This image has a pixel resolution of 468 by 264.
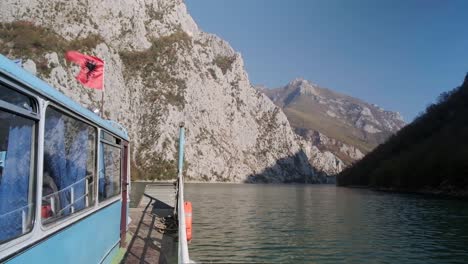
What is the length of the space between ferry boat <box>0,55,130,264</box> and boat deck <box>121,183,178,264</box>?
3178mm

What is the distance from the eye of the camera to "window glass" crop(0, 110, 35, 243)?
444 cm

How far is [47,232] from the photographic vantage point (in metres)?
5.42

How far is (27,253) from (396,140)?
15616 cm

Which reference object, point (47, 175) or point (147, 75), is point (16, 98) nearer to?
point (47, 175)

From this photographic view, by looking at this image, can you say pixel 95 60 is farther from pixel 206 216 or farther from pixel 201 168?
pixel 201 168

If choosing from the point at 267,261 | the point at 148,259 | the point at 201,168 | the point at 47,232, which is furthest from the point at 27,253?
the point at 201,168

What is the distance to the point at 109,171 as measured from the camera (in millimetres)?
10680

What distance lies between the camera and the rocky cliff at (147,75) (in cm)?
13188

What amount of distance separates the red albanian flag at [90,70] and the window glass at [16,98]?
8.19 metres

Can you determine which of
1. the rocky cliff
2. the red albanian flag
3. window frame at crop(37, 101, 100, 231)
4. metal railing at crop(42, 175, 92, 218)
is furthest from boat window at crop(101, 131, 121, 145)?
the rocky cliff

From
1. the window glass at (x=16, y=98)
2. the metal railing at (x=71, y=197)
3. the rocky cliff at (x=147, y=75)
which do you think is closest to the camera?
the window glass at (x=16, y=98)

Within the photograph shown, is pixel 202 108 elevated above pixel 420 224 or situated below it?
above

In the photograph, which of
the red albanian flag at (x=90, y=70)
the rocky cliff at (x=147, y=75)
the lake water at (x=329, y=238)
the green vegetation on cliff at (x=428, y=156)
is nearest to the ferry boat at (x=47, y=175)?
the red albanian flag at (x=90, y=70)

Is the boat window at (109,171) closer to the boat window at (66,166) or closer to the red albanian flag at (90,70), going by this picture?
the boat window at (66,166)
